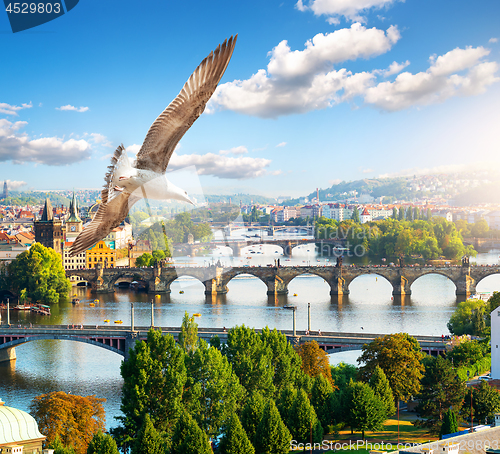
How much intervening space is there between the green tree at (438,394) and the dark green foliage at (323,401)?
1651mm

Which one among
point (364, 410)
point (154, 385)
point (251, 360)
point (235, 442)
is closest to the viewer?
point (235, 442)

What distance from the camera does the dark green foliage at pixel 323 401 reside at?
37.4 feet

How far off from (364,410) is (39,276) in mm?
24918

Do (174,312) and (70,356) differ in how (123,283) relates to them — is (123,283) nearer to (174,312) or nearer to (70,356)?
(174,312)

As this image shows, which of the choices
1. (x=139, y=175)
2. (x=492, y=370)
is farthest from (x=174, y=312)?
(x=139, y=175)

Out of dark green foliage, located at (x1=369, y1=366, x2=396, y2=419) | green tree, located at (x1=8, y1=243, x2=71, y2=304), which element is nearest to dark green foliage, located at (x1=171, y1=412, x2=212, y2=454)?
dark green foliage, located at (x1=369, y1=366, x2=396, y2=419)

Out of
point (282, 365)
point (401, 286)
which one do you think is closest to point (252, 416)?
point (282, 365)

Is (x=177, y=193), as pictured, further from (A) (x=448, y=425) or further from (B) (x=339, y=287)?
(B) (x=339, y=287)

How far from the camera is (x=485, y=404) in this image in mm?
11609

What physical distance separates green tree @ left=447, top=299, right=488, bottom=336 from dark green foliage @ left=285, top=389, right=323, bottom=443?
10.7 meters

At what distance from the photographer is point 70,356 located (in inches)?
796

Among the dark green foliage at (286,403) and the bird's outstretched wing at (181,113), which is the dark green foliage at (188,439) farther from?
the bird's outstretched wing at (181,113)

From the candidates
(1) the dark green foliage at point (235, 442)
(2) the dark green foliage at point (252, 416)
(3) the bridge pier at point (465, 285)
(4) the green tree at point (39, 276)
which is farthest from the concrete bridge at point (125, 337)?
(3) the bridge pier at point (465, 285)

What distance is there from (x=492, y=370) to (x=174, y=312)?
50.6 ft
